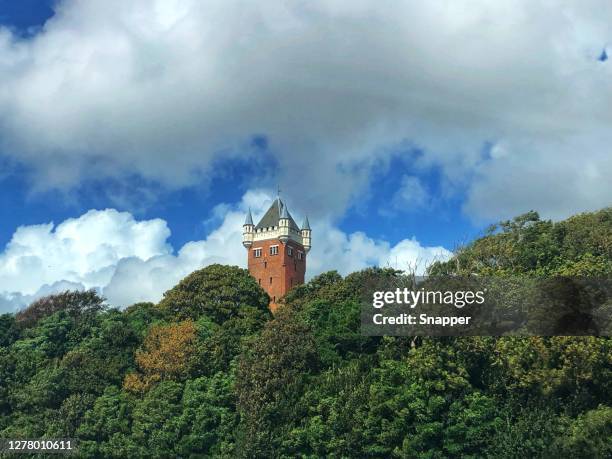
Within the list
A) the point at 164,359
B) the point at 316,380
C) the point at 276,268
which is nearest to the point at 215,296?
the point at 164,359

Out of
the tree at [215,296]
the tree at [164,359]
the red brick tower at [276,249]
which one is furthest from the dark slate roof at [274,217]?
the tree at [164,359]

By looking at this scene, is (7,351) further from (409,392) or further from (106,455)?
(409,392)

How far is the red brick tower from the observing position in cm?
8069

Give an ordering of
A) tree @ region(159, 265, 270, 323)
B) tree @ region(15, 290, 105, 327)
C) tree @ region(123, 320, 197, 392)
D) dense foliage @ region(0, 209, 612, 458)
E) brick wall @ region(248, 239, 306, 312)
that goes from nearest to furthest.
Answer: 1. dense foliage @ region(0, 209, 612, 458)
2. tree @ region(123, 320, 197, 392)
3. tree @ region(159, 265, 270, 323)
4. tree @ region(15, 290, 105, 327)
5. brick wall @ region(248, 239, 306, 312)

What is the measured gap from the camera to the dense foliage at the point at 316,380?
32.4 meters

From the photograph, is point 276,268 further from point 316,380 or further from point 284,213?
point 316,380

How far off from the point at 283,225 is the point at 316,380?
45.0 m

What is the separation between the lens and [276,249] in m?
81.8

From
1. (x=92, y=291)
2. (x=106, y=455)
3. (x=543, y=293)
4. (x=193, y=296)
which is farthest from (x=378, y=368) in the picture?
(x=92, y=291)

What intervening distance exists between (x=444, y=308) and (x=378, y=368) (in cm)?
421

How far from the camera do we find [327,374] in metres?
38.0

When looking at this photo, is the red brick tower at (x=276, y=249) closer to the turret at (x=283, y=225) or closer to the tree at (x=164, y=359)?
the turret at (x=283, y=225)

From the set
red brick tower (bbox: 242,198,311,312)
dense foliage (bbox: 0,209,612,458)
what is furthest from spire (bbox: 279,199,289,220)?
dense foliage (bbox: 0,209,612,458)

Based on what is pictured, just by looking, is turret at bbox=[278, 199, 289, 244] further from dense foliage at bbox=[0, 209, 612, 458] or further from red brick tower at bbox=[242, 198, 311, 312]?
dense foliage at bbox=[0, 209, 612, 458]
